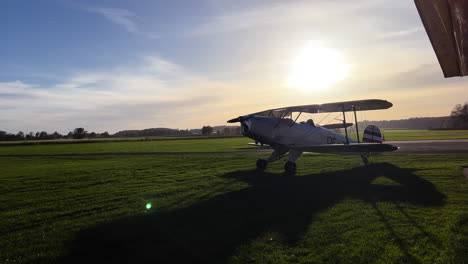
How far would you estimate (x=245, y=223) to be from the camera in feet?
19.6

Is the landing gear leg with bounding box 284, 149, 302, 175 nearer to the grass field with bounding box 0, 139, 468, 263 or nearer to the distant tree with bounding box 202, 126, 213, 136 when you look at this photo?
the grass field with bounding box 0, 139, 468, 263

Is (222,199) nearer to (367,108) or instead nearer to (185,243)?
(185,243)

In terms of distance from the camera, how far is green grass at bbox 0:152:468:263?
445 centimetres

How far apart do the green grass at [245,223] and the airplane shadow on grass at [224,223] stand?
24 millimetres

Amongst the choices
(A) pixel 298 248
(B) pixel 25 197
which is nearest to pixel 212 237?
(A) pixel 298 248

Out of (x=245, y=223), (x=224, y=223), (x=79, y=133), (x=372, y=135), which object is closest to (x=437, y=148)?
(x=372, y=135)

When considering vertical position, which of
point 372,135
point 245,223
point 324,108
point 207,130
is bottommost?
point 245,223

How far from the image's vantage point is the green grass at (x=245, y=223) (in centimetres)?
445

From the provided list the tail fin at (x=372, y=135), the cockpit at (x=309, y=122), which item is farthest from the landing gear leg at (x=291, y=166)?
the tail fin at (x=372, y=135)

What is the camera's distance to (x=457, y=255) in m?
4.14

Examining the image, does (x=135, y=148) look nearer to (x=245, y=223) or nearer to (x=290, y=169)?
(x=290, y=169)

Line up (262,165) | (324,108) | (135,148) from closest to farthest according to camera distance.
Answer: (324,108), (262,165), (135,148)

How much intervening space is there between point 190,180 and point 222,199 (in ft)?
13.5

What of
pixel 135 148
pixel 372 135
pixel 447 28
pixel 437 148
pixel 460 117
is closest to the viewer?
pixel 447 28
